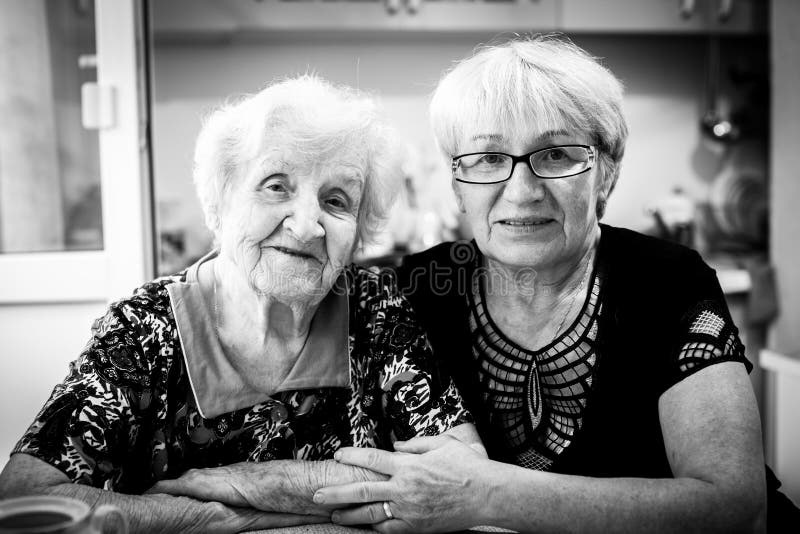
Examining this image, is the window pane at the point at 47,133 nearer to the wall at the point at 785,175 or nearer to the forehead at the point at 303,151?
the forehead at the point at 303,151

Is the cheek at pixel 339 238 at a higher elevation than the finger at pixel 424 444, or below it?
higher

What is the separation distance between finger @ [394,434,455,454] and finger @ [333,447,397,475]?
3 centimetres

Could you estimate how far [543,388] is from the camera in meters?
1.25

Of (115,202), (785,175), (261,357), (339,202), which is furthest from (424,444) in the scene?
(785,175)

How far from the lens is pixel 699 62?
3.19 m

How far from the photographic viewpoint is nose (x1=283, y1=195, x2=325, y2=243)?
1093 mm

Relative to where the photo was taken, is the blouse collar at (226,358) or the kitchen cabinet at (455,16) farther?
the kitchen cabinet at (455,16)

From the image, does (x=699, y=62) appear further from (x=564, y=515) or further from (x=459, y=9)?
(x=564, y=515)

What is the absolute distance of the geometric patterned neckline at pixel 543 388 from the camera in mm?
1234

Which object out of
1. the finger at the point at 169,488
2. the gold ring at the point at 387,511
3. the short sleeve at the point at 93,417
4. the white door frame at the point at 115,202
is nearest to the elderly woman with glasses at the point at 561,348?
the gold ring at the point at 387,511

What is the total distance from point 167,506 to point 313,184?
52cm

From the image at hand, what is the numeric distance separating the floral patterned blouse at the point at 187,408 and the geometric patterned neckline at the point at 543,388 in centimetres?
13

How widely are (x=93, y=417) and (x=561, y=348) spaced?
2.52ft

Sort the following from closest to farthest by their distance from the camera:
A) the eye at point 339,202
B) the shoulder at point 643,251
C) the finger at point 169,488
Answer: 1. the finger at point 169,488
2. the eye at point 339,202
3. the shoulder at point 643,251
